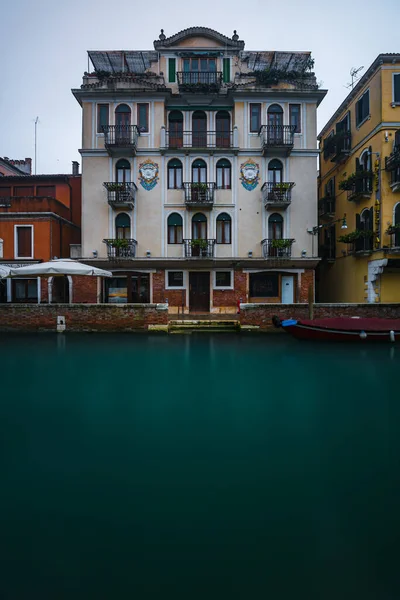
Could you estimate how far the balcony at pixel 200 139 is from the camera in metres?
17.7

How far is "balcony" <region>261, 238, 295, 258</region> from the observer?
56.2ft

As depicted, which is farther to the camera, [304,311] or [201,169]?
[201,169]

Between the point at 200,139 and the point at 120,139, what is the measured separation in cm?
414

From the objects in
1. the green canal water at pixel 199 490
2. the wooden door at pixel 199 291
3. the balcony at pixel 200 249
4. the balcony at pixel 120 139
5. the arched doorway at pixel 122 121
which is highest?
the arched doorway at pixel 122 121

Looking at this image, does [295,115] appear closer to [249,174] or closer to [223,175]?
[249,174]

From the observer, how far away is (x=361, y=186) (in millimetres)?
16594

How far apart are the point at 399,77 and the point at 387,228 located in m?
6.62

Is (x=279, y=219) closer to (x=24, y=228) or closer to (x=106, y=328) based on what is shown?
(x=106, y=328)

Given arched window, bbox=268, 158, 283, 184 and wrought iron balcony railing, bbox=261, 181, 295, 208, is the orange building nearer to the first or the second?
wrought iron balcony railing, bbox=261, 181, 295, 208

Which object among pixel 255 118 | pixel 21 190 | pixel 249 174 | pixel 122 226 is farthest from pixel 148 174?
pixel 21 190

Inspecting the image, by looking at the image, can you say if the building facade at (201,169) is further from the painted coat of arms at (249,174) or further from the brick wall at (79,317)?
the brick wall at (79,317)

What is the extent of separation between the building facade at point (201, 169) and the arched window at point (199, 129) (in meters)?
0.05

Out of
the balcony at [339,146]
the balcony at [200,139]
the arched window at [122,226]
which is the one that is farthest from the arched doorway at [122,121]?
the balcony at [339,146]

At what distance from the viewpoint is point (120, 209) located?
1773 cm
